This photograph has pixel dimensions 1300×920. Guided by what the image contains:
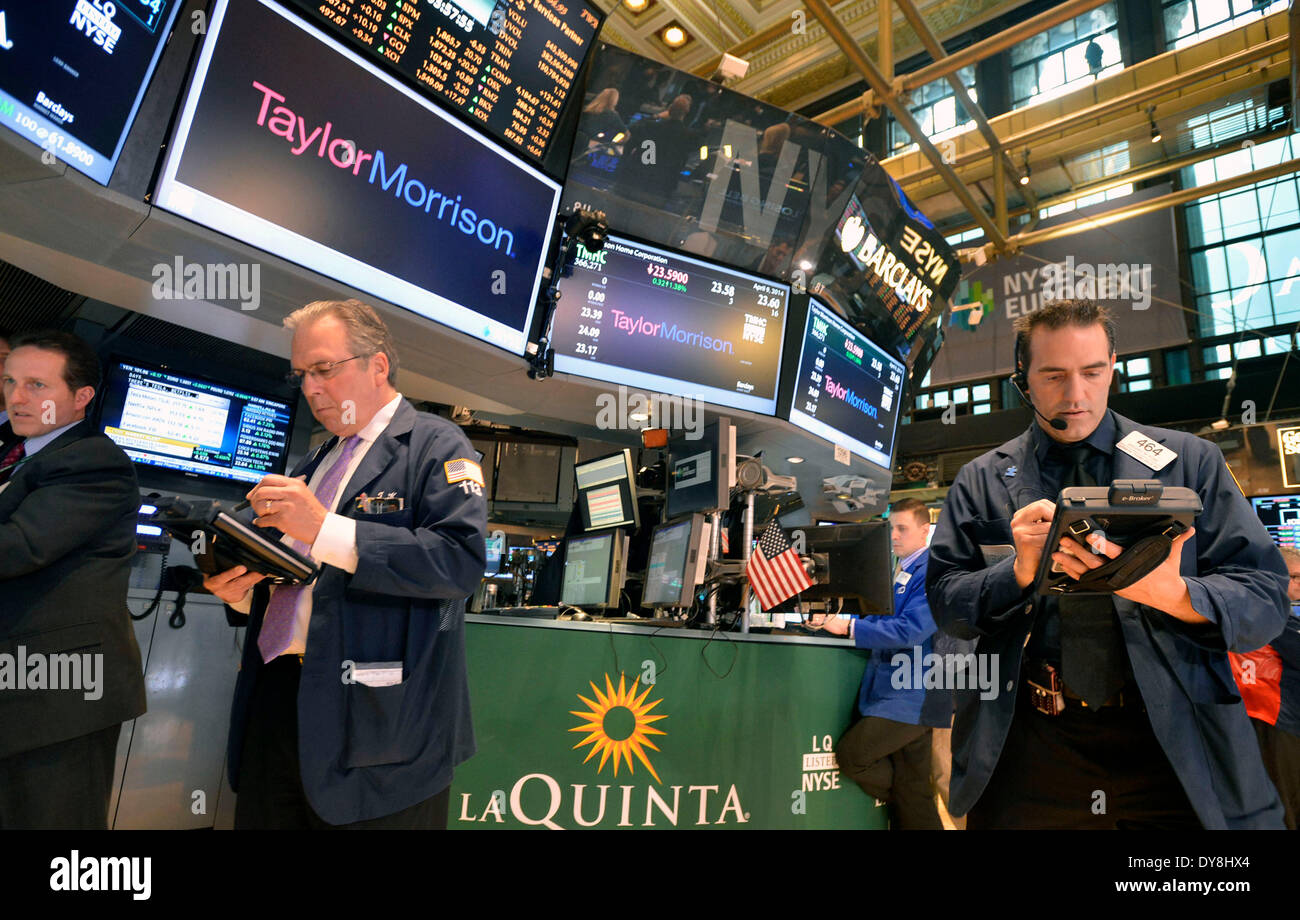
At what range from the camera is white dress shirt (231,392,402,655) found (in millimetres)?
1568

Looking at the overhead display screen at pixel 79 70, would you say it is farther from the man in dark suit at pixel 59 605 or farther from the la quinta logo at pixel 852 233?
the la quinta logo at pixel 852 233

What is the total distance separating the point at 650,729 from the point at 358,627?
187 cm

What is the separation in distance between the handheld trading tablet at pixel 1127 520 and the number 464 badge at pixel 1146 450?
0.31 m

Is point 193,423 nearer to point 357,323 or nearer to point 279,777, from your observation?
point 357,323

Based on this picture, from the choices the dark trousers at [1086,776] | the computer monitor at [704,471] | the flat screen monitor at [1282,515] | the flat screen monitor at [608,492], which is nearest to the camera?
the dark trousers at [1086,776]

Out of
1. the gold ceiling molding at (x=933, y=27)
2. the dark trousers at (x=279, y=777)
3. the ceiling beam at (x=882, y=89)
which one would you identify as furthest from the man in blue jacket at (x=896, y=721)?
the gold ceiling molding at (x=933, y=27)

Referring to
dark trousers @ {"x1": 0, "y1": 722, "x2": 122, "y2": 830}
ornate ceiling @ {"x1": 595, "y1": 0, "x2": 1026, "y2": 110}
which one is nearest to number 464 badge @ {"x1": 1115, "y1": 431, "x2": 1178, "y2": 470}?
dark trousers @ {"x1": 0, "y1": 722, "x2": 122, "y2": 830}

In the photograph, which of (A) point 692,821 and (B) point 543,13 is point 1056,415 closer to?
(A) point 692,821

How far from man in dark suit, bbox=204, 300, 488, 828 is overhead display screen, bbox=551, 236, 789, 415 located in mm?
2182

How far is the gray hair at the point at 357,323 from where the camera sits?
1.89m

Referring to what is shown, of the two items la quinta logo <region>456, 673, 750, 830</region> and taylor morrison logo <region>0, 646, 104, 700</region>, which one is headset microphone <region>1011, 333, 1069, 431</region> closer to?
la quinta logo <region>456, 673, 750, 830</region>

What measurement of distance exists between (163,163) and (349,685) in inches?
77.7

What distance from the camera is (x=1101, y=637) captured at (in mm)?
1458

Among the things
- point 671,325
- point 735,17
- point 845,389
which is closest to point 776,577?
point 671,325
